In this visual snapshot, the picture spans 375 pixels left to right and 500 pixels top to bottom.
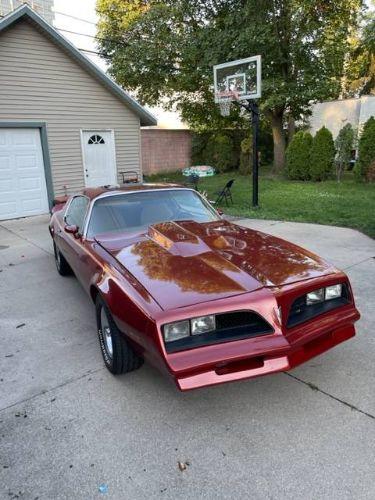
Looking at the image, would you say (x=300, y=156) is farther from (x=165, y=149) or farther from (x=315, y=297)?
(x=315, y=297)

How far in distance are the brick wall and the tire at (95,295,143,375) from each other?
17036mm

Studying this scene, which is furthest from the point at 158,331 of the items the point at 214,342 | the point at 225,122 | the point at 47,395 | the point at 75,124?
the point at 225,122

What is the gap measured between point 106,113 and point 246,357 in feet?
36.5

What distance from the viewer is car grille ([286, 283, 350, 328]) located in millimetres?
2610

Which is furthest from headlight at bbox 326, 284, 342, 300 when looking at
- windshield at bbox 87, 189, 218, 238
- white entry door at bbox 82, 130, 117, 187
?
white entry door at bbox 82, 130, 117, 187

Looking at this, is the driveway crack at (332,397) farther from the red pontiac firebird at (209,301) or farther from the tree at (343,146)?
the tree at (343,146)

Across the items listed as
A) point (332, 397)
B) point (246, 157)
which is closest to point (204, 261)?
point (332, 397)

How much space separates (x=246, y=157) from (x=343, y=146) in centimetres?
504

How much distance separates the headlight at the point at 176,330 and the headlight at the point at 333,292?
1.12 m

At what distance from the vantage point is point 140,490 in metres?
2.10

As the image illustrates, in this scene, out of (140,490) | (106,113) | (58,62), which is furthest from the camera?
(106,113)

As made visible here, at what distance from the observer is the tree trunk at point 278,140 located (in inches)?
682

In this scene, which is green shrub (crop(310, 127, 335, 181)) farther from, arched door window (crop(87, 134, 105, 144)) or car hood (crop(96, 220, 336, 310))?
car hood (crop(96, 220, 336, 310))

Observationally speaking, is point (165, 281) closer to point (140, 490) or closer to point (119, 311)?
point (119, 311)
